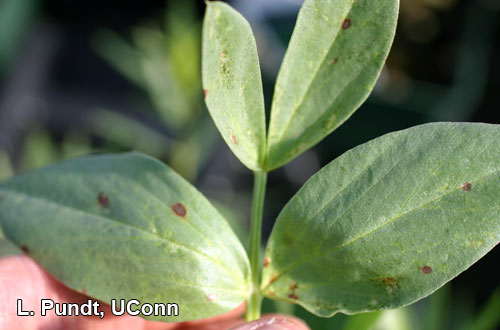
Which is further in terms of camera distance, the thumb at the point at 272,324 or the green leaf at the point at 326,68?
the thumb at the point at 272,324

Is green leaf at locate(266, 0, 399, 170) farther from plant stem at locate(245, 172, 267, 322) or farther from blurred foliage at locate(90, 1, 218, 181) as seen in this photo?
blurred foliage at locate(90, 1, 218, 181)

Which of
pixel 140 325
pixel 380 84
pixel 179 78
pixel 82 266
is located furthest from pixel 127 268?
pixel 380 84

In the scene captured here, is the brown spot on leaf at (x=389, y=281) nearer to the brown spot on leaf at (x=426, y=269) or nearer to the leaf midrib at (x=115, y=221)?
the brown spot on leaf at (x=426, y=269)

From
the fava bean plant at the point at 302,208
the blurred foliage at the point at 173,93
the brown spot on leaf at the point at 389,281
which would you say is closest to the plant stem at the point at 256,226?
the fava bean plant at the point at 302,208

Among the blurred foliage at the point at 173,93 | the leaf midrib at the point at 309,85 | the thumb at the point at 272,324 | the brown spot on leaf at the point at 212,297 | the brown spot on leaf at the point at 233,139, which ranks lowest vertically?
the blurred foliage at the point at 173,93

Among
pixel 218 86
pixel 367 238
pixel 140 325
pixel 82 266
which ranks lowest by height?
pixel 140 325

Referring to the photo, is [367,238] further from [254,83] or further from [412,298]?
[254,83]
